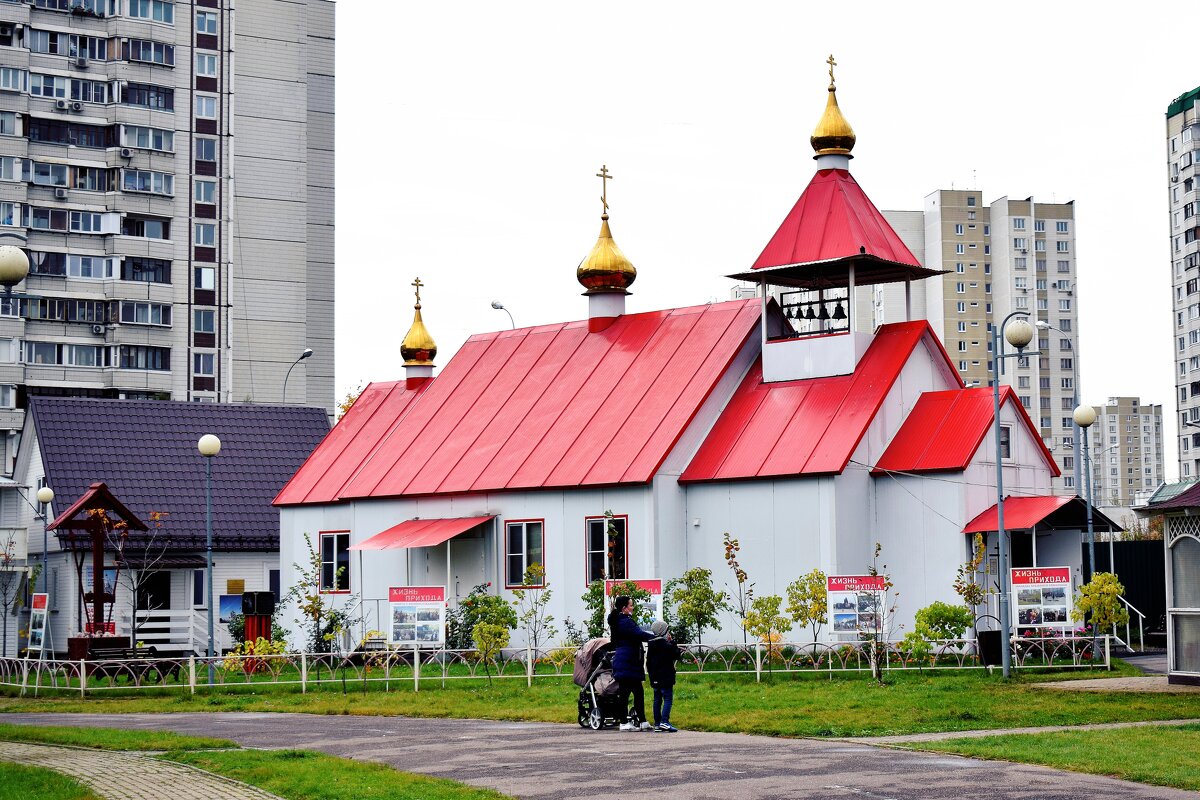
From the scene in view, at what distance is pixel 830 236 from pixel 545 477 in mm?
8806

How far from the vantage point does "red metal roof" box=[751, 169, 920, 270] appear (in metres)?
37.9

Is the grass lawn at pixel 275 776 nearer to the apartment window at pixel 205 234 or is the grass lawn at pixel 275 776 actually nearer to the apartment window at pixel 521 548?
the apartment window at pixel 521 548

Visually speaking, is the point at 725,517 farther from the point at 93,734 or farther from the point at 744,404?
the point at 93,734

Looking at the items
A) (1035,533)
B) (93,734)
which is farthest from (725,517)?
(93,734)

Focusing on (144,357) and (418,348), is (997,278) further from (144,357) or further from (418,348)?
(418,348)

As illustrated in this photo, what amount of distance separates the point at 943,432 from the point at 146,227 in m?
59.4

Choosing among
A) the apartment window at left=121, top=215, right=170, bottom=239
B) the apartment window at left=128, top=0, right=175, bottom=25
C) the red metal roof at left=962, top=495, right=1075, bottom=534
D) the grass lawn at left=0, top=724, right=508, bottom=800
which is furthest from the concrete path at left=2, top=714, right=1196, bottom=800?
the apartment window at left=128, top=0, right=175, bottom=25

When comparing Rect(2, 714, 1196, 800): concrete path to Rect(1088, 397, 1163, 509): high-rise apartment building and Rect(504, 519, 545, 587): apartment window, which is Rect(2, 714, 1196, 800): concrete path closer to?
Rect(504, 519, 545, 587): apartment window

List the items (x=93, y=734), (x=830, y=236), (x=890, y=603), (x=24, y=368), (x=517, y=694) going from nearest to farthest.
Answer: (x=93, y=734) → (x=517, y=694) → (x=890, y=603) → (x=830, y=236) → (x=24, y=368)

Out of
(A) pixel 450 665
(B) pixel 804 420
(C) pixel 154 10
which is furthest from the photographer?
(C) pixel 154 10

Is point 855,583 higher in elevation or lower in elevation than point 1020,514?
lower

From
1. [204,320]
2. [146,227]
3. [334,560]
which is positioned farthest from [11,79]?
[334,560]

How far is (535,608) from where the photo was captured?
37812mm

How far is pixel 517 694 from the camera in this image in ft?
91.5
